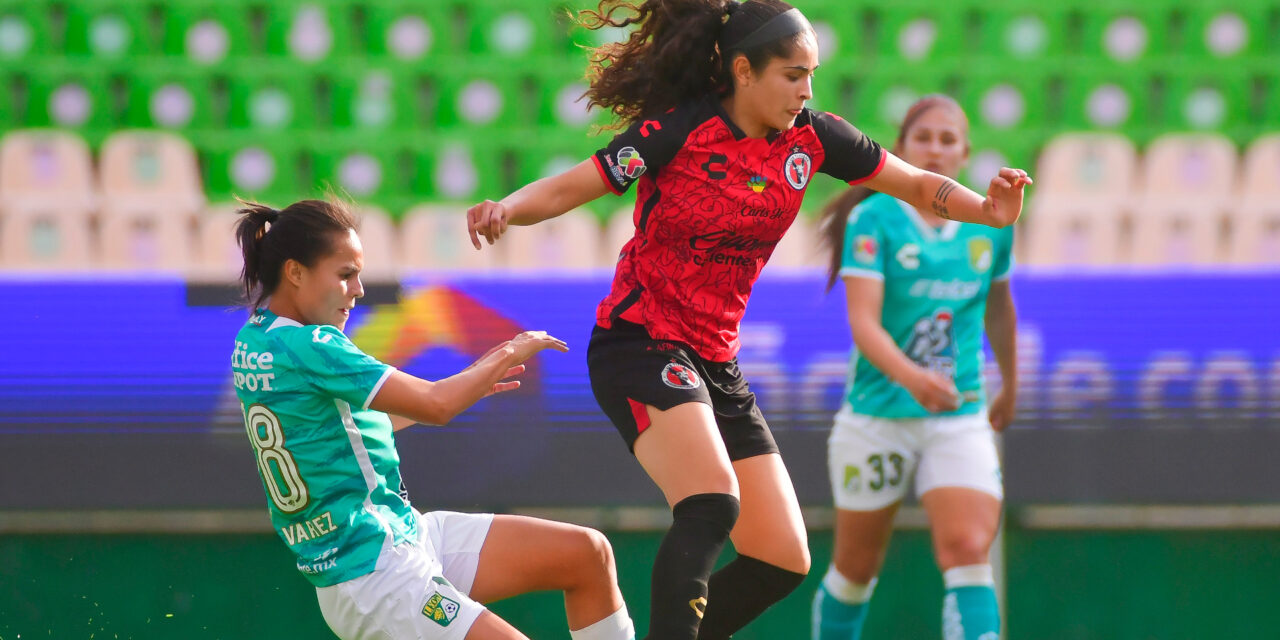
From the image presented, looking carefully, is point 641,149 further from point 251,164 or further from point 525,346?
point 251,164

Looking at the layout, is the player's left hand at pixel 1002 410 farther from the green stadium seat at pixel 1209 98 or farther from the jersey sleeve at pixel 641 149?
the green stadium seat at pixel 1209 98

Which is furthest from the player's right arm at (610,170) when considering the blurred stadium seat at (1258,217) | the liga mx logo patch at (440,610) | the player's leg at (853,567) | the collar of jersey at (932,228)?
the blurred stadium seat at (1258,217)

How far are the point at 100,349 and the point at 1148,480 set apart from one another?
10.7 ft

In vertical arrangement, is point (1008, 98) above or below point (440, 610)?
above

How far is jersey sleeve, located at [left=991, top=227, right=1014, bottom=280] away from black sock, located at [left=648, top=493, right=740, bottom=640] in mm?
1468

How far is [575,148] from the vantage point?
5.59m

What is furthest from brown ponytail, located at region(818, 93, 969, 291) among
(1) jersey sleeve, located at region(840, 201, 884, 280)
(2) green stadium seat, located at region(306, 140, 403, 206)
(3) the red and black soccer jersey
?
(2) green stadium seat, located at region(306, 140, 403, 206)

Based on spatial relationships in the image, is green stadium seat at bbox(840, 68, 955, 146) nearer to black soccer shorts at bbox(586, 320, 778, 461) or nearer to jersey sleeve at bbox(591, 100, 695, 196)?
black soccer shorts at bbox(586, 320, 778, 461)

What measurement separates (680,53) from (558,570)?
108cm

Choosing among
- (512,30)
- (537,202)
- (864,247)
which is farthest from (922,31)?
(537,202)

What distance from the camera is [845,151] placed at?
8.70 ft

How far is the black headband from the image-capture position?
2.50 meters

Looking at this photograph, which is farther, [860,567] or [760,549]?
[860,567]

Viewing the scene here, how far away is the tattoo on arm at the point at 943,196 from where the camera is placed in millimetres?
2682
